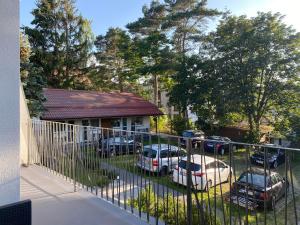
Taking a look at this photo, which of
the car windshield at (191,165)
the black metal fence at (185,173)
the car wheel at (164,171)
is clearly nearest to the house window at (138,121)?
the black metal fence at (185,173)

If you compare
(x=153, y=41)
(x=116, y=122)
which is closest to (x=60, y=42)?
(x=153, y=41)

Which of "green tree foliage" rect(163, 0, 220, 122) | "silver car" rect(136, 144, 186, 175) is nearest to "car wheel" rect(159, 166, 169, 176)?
"silver car" rect(136, 144, 186, 175)

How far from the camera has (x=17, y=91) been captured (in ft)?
5.74

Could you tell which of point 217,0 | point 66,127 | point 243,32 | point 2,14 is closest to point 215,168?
point 2,14

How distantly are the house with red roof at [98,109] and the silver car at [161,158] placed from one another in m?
13.2

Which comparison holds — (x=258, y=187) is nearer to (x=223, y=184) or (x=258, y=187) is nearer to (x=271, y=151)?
(x=223, y=184)

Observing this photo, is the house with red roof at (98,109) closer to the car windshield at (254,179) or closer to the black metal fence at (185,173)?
the black metal fence at (185,173)

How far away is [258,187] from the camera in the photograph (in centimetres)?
187

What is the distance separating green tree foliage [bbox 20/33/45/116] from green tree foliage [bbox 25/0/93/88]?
12676 millimetres

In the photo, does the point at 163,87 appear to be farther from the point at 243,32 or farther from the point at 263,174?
the point at 263,174

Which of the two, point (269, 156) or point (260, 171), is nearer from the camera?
point (269, 156)

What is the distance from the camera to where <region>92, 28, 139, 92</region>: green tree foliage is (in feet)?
76.1

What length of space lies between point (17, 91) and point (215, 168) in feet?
4.64

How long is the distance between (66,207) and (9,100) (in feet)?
4.80
